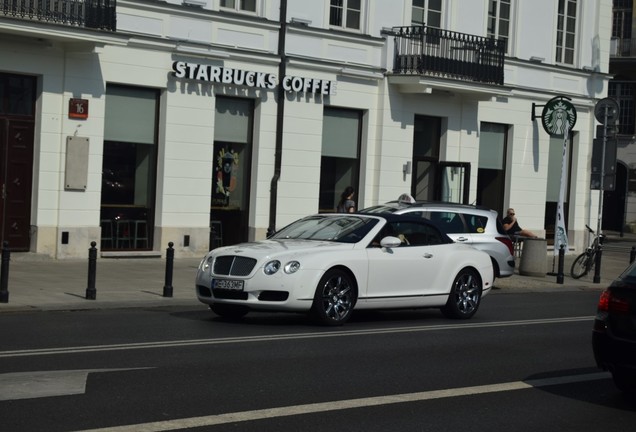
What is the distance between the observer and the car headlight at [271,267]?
48.5ft

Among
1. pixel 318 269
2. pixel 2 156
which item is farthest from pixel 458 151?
pixel 318 269

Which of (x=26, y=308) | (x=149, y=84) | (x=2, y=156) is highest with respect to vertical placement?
(x=149, y=84)

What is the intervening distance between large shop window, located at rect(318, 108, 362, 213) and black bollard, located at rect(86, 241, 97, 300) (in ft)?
42.2

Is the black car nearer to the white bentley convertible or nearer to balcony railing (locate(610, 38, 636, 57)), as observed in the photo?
the white bentley convertible

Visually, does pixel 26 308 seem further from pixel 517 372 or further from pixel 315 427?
pixel 315 427

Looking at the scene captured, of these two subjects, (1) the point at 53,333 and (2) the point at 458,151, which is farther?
(2) the point at 458,151

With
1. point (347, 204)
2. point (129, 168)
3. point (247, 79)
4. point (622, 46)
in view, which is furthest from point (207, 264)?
point (622, 46)

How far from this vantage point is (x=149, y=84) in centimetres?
2534

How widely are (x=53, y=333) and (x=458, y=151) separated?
21.0 meters

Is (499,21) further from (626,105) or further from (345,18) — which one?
(626,105)

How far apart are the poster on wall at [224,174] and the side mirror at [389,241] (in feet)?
39.1

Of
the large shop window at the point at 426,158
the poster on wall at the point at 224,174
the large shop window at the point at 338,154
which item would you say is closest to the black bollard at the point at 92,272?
the poster on wall at the point at 224,174

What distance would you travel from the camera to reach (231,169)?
27.8m

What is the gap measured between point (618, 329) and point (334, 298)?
588cm
